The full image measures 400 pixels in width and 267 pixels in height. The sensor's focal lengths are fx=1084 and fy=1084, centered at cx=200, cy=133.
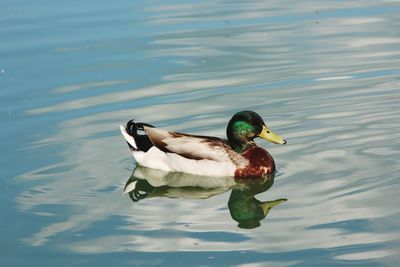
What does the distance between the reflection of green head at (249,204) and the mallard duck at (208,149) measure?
0.55ft

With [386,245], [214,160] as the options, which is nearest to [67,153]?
[214,160]

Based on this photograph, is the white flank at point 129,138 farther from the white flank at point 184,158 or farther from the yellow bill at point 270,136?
the yellow bill at point 270,136

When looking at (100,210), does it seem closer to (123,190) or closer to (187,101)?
(123,190)

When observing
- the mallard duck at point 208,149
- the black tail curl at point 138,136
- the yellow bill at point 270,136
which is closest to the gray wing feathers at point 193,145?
the mallard duck at point 208,149

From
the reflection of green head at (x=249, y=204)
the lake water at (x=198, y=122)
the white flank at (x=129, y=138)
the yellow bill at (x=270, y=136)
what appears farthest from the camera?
the white flank at (x=129, y=138)

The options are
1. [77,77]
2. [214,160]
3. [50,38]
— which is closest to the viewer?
[214,160]

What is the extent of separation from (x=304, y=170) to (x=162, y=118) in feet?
8.45

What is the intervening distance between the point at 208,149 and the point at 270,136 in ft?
2.26

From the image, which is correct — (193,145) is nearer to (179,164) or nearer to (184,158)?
(184,158)

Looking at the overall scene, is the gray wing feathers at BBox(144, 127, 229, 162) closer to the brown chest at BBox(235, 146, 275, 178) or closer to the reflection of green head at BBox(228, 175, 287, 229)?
the brown chest at BBox(235, 146, 275, 178)

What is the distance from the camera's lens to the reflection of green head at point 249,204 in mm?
10102

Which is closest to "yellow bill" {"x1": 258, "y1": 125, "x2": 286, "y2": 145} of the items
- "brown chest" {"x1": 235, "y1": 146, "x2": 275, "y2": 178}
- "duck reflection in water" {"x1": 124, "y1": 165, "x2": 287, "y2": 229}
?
"brown chest" {"x1": 235, "y1": 146, "x2": 275, "y2": 178}

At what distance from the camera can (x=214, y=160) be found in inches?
465

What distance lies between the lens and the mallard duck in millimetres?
→ 11766
